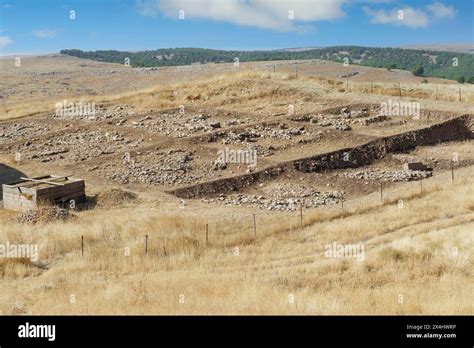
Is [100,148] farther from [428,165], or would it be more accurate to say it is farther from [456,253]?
[456,253]

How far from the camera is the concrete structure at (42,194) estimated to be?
19.6 meters

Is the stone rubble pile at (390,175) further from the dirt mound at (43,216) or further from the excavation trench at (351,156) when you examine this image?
the dirt mound at (43,216)

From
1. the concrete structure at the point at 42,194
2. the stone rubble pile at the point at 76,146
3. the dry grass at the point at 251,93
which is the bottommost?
the concrete structure at the point at 42,194

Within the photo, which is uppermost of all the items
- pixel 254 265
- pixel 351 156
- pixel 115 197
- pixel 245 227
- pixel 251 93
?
pixel 251 93

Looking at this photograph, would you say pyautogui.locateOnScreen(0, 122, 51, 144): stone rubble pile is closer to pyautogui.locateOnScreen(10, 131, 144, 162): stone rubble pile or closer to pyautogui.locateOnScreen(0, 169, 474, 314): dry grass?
pyautogui.locateOnScreen(10, 131, 144, 162): stone rubble pile

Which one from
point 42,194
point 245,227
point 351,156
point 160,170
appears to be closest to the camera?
point 245,227

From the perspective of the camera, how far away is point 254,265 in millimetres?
13375

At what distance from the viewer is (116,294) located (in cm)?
1086

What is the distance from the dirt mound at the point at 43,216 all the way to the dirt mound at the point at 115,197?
2571 millimetres

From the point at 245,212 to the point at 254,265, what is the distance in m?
5.75

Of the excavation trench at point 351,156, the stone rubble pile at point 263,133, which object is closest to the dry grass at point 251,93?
the excavation trench at point 351,156

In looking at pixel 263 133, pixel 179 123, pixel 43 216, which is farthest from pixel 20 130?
pixel 43 216

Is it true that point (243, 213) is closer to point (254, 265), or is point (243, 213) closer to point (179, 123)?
point (254, 265)

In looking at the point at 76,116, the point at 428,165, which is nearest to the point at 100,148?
the point at 76,116
